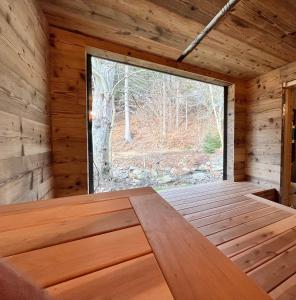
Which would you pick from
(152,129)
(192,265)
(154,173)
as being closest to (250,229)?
(192,265)

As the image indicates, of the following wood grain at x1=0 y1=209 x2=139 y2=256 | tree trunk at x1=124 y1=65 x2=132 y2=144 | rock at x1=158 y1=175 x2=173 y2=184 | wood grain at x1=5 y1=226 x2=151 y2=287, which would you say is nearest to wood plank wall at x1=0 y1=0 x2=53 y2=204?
wood grain at x1=0 y1=209 x2=139 y2=256

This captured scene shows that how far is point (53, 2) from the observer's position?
4.30 feet

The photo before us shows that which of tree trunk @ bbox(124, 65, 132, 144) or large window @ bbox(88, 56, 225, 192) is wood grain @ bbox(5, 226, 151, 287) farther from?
tree trunk @ bbox(124, 65, 132, 144)

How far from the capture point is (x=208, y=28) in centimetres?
161

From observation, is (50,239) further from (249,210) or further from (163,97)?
(163,97)

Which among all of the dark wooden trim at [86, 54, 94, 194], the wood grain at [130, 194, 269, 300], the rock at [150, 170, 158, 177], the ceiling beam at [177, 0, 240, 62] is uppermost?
the ceiling beam at [177, 0, 240, 62]

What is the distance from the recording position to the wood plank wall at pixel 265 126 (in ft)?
8.09

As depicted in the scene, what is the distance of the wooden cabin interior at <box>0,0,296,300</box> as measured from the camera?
0.38m

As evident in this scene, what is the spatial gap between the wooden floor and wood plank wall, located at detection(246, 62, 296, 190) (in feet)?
1.55

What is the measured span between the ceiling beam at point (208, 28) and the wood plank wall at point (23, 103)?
1408 millimetres

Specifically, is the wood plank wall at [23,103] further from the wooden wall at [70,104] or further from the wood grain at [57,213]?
the wood grain at [57,213]

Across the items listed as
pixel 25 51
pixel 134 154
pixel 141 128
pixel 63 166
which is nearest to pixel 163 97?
pixel 141 128

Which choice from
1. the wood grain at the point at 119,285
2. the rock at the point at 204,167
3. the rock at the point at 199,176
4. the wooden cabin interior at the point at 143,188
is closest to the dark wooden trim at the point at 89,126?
the wooden cabin interior at the point at 143,188

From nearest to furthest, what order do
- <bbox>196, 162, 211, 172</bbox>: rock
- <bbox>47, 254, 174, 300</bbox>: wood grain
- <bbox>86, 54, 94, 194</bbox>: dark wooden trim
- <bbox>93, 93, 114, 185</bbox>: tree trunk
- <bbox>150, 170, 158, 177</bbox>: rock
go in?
1. <bbox>47, 254, 174, 300</bbox>: wood grain
2. <bbox>86, 54, 94, 194</bbox>: dark wooden trim
3. <bbox>93, 93, 114, 185</bbox>: tree trunk
4. <bbox>150, 170, 158, 177</bbox>: rock
5. <bbox>196, 162, 211, 172</bbox>: rock
